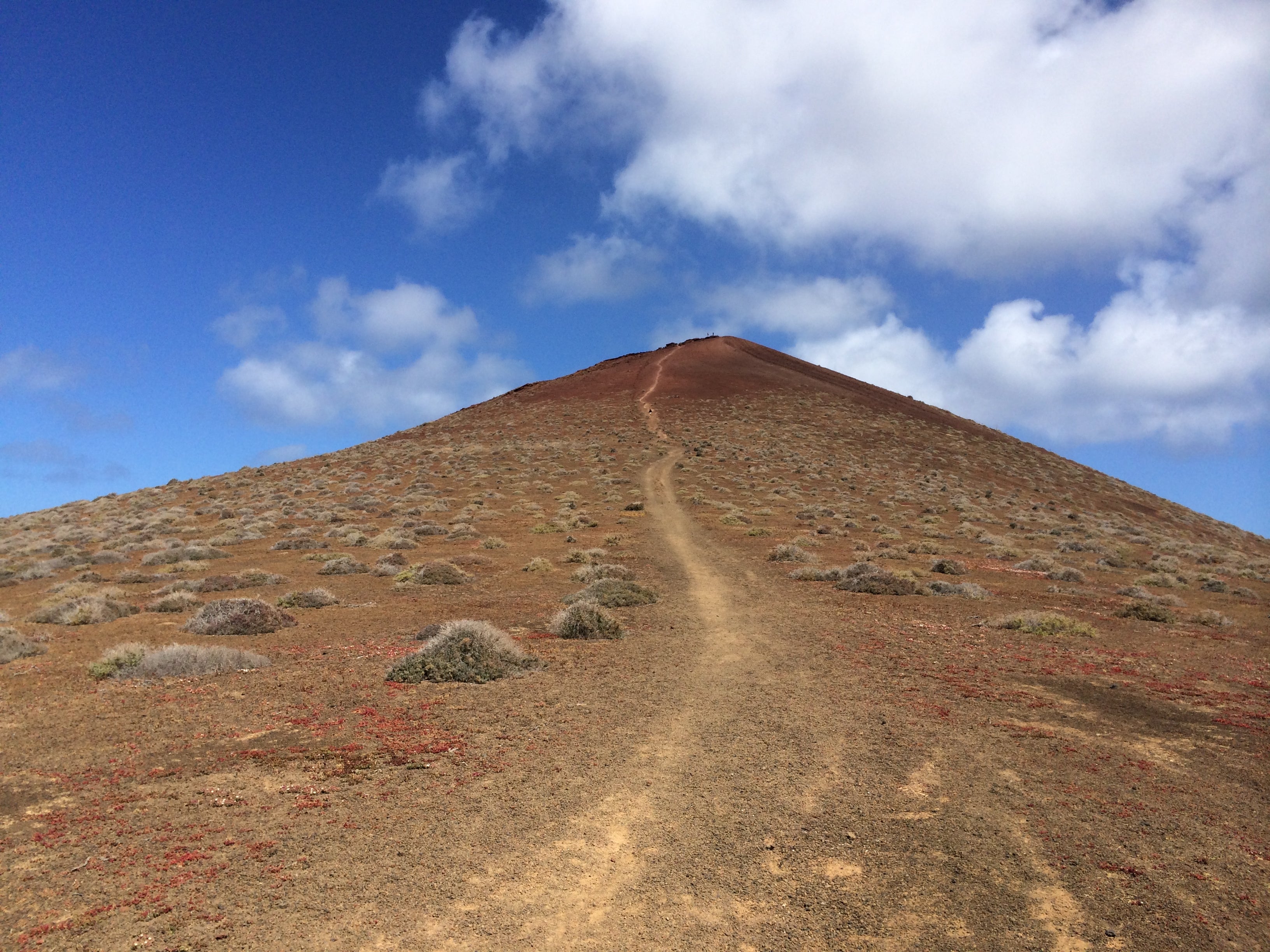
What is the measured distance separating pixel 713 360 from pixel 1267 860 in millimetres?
79350

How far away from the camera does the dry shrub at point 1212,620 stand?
1606 cm

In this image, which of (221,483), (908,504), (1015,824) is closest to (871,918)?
(1015,824)

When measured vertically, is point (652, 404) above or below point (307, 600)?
above

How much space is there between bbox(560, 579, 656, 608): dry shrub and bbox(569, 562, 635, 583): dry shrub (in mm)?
1784

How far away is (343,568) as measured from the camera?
21.5 m

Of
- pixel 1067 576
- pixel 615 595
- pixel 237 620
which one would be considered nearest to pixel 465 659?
pixel 237 620

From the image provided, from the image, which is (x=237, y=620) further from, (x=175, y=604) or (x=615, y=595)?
(x=615, y=595)

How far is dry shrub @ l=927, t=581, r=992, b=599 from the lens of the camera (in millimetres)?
18453

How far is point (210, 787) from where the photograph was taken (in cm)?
721

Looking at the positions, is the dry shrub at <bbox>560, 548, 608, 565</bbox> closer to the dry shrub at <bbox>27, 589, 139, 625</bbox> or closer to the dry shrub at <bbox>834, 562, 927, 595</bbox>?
the dry shrub at <bbox>834, 562, 927, 595</bbox>

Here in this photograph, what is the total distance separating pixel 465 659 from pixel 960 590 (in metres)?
13.9

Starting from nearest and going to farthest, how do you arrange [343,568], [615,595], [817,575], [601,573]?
1. [615,595]
2. [601,573]
3. [817,575]
4. [343,568]

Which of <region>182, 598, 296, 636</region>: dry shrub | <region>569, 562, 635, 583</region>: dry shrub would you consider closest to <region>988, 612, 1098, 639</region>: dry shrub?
<region>569, 562, 635, 583</region>: dry shrub

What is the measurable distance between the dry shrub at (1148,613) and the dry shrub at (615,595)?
11.6 meters
